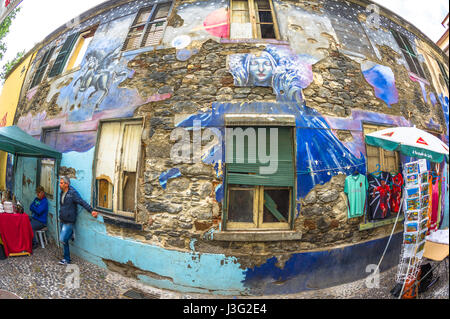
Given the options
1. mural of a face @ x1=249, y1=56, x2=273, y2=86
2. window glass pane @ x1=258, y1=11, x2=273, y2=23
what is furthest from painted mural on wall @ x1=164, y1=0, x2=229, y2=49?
mural of a face @ x1=249, y1=56, x2=273, y2=86

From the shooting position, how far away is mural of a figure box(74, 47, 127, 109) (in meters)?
1.99

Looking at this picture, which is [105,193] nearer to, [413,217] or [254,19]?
[254,19]

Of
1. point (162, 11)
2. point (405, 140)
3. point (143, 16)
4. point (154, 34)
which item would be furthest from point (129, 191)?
point (405, 140)

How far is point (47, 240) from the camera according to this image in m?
2.41

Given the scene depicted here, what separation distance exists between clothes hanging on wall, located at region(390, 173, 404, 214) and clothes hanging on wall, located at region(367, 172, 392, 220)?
78 mm

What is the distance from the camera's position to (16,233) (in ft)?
7.67

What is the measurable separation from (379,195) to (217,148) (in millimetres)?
2049

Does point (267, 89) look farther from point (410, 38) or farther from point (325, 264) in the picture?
point (410, 38)

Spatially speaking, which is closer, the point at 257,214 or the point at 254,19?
the point at 257,214

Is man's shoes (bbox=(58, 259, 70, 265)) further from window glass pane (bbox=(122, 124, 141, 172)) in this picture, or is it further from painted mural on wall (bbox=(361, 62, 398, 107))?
painted mural on wall (bbox=(361, 62, 398, 107))

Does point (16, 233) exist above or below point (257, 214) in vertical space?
below
